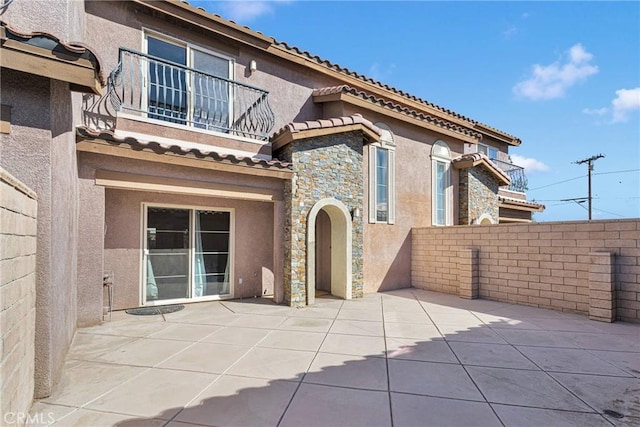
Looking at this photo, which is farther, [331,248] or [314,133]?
[331,248]

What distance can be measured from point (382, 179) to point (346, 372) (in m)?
8.61

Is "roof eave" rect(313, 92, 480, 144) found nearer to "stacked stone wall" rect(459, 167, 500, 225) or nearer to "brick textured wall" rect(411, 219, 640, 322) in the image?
"stacked stone wall" rect(459, 167, 500, 225)

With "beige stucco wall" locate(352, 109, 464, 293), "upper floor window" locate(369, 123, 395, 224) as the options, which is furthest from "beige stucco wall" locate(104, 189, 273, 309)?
"upper floor window" locate(369, 123, 395, 224)

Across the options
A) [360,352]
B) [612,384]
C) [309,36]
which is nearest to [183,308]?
[360,352]

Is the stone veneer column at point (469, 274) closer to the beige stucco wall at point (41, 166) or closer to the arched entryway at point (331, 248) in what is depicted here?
the arched entryway at point (331, 248)

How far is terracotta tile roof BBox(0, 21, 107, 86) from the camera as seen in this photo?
12.2 ft

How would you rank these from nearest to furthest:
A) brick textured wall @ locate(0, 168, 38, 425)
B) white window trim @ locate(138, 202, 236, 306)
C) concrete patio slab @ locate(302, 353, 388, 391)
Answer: brick textured wall @ locate(0, 168, 38, 425) → concrete patio slab @ locate(302, 353, 388, 391) → white window trim @ locate(138, 202, 236, 306)

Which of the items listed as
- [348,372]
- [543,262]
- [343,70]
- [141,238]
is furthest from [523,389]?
[343,70]

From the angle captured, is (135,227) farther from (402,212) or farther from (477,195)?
(477,195)

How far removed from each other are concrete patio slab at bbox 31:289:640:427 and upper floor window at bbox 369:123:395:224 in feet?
15.9

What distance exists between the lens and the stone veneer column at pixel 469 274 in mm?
10817

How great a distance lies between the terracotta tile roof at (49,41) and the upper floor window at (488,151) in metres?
20.4

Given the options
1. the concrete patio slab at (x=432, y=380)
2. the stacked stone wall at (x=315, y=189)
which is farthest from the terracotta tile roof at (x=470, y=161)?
the concrete patio slab at (x=432, y=380)

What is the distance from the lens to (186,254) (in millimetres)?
9523
